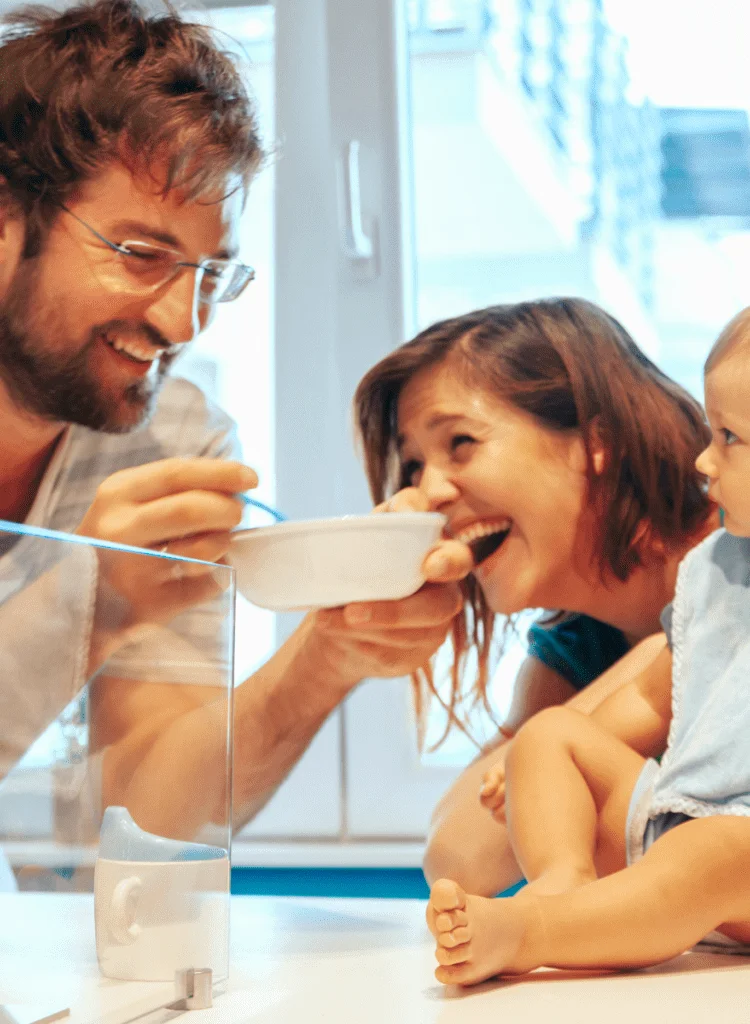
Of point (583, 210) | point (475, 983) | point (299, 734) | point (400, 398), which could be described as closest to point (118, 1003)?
point (475, 983)

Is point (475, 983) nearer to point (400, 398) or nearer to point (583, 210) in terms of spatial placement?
point (400, 398)

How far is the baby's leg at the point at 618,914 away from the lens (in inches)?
25.8

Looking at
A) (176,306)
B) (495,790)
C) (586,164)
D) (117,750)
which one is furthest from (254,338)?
(117,750)

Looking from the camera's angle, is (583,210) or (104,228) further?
(583,210)

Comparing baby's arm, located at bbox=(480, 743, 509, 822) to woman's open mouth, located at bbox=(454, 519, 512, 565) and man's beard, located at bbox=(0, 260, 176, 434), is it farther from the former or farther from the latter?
man's beard, located at bbox=(0, 260, 176, 434)

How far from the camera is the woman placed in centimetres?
123

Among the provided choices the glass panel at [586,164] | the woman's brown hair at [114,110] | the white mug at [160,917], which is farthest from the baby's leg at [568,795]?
the glass panel at [586,164]

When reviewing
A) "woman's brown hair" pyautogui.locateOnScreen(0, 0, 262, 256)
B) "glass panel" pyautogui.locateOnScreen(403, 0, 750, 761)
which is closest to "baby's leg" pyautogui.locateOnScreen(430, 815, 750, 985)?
"woman's brown hair" pyautogui.locateOnScreen(0, 0, 262, 256)

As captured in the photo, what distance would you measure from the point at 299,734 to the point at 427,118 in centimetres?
113

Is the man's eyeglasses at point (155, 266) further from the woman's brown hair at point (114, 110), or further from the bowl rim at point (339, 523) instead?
the bowl rim at point (339, 523)

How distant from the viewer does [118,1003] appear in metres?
0.60

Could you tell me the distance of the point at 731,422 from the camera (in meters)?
0.89

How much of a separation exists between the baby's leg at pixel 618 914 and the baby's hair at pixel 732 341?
1.19 ft

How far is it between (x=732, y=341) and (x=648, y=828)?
38 centimetres
